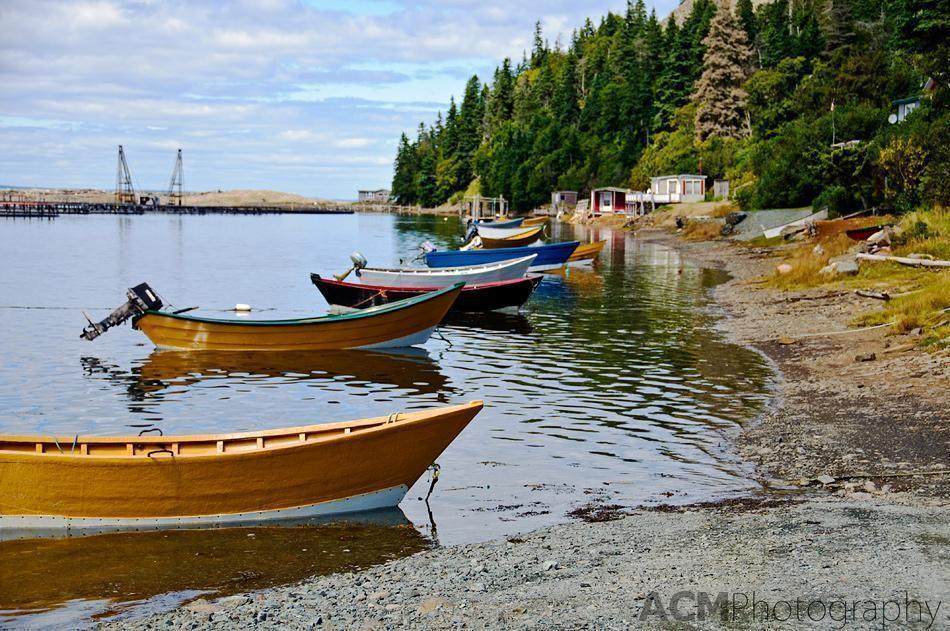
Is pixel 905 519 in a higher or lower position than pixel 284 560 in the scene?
higher

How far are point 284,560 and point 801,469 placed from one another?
8.48m

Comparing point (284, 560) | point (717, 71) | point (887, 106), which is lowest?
point (284, 560)

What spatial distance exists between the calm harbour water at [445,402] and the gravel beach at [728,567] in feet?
3.88

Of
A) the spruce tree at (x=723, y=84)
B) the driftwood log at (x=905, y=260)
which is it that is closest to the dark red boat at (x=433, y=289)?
the driftwood log at (x=905, y=260)

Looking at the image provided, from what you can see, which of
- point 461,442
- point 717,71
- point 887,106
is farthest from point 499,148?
point 461,442

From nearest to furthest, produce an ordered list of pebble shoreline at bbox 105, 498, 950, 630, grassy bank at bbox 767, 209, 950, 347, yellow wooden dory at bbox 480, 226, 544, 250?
1. pebble shoreline at bbox 105, 498, 950, 630
2. grassy bank at bbox 767, 209, 950, 347
3. yellow wooden dory at bbox 480, 226, 544, 250

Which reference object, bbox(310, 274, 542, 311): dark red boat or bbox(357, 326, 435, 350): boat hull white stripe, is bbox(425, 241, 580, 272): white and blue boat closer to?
bbox(310, 274, 542, 311): dark red boat

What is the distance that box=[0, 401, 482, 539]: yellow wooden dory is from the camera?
1323 centimetres

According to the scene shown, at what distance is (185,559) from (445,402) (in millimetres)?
11080

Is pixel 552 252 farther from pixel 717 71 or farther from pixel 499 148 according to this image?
pixel 499 148

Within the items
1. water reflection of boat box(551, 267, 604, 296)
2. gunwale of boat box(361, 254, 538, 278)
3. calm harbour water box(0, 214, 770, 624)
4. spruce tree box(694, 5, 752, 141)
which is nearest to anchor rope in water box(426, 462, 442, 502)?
calm harbour water box(0, 214, 770, 624)

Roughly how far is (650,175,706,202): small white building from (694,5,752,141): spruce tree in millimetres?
10627

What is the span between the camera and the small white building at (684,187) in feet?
335

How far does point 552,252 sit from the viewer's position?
182 feet
